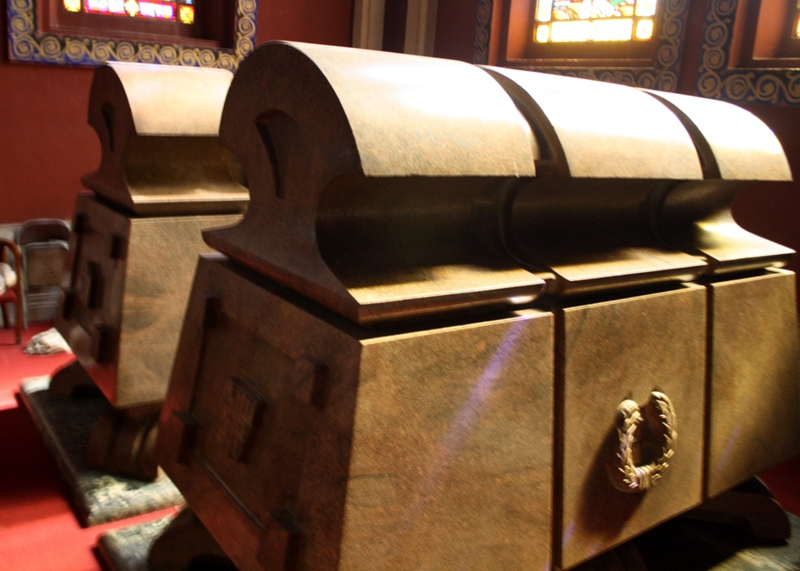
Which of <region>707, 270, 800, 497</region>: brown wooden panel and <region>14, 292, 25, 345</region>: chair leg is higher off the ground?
<region>707, 270, 800, 497</region>: brown wooden panel

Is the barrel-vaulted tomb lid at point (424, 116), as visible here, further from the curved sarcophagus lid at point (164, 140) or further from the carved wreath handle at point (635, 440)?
the curved sarcophagus lid at point (164, 140)

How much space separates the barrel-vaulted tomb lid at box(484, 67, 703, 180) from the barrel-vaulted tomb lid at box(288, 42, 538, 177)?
0.09 metres

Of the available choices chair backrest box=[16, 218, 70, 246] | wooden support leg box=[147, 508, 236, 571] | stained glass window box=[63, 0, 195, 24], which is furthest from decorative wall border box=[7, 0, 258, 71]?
wooden support leg box=[147, 508, 236, 571]

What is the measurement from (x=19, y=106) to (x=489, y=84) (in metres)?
3.52

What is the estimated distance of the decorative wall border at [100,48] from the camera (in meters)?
3.79

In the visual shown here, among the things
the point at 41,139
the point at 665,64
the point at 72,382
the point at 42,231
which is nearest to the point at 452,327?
the point at 72,382

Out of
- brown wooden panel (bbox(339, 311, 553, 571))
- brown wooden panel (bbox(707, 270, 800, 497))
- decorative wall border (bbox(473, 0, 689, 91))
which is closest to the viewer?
brown wooden panel (bbox(339, 311, 553, 571))

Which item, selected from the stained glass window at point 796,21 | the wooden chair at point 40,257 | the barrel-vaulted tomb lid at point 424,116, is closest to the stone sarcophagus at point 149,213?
the barrel-vaulted tomb lid at point 424,116

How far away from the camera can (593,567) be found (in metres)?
1.51

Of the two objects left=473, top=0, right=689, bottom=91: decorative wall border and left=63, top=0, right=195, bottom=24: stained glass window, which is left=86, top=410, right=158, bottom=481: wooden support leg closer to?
left=473, top=0, right=689, bottom=91: decorative wall border

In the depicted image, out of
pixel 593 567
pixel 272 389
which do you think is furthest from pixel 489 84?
pixel 593 567

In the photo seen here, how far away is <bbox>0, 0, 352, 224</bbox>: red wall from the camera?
12.7ft

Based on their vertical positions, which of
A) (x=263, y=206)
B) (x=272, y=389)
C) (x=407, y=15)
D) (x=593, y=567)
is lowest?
Result: (x=593, y=567)

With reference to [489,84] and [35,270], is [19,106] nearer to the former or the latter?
[35,270]
